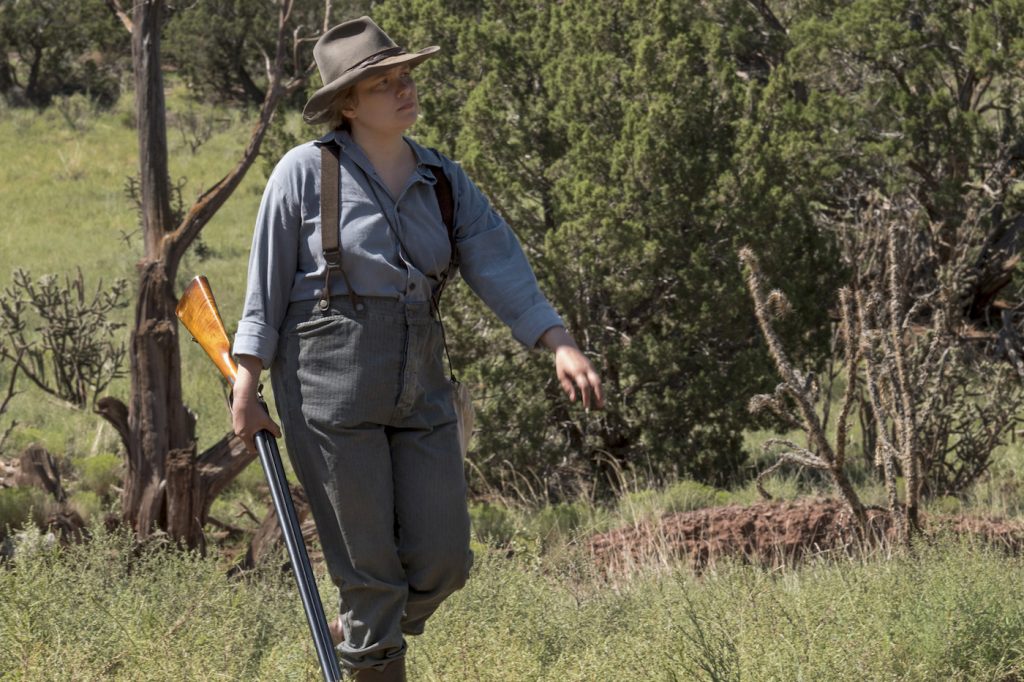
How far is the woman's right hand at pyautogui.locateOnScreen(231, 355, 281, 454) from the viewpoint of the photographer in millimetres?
3344

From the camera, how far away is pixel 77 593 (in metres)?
4.33

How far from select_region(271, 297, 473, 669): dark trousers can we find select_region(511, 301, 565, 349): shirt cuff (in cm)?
22

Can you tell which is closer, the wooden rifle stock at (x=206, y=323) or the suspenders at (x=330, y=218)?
the suspenders at (x=330, y=218)

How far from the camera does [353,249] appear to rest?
3.29 meters

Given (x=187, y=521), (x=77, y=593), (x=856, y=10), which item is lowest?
(x=187, y=521)

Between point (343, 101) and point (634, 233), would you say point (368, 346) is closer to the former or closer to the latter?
point (343, 101)

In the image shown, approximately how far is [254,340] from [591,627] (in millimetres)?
1498

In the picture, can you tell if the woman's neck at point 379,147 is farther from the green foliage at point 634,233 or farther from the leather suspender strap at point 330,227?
the green foliage at point 634,233

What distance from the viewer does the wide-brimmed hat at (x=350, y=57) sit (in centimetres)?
332

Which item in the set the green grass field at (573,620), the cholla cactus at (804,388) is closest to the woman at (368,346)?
the green grass field at (573,620)

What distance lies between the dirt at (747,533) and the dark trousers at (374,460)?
2460mm

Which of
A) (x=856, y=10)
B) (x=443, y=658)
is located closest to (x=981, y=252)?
(x=856, y=10)

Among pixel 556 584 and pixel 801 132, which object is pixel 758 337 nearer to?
pixel 801 132

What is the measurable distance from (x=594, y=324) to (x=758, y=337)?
1.03 metres
